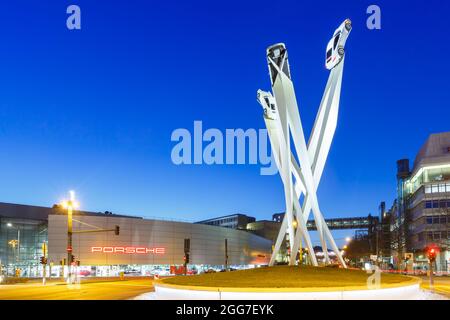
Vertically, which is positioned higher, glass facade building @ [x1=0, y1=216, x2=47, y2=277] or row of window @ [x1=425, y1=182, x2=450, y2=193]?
row of window @ [x1=425, y1=182, x2=450, y2=193]

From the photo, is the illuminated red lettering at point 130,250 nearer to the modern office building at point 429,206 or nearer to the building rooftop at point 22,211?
the building rooftop at point 22,211

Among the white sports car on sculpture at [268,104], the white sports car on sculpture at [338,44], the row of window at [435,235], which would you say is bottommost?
the row of window at [435,235]

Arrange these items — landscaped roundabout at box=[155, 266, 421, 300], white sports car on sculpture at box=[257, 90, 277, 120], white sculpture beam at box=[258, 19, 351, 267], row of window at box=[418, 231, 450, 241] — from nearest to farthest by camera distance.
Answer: landscaped roundabout at box=[155, 266, 421, 300] → white sculpture beam at box=[258, 19, 351, 267] → white sports car on sculpture at box=[257, 90, 277, 120] → row of window at box=[418, 231, 450, 241]

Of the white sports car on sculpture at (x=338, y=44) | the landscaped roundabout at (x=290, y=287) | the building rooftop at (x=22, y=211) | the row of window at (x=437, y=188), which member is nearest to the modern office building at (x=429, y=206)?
the row of window at (x=437, y=188)

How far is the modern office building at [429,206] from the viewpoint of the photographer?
290 feet

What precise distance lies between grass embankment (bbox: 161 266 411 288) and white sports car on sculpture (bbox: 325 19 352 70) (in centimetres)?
1311

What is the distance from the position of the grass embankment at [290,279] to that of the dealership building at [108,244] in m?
44.4

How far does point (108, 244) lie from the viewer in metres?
79.2

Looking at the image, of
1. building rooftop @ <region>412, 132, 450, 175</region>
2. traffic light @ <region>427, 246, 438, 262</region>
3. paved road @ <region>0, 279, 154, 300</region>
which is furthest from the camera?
building rooftop @ <region>412, 132, 450, 175</region>

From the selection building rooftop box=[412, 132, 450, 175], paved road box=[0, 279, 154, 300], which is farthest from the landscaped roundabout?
building rooftop box=[412, 132, 450, 175]

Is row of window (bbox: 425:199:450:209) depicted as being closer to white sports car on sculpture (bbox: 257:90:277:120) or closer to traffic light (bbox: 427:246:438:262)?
traffic light (bbox: 427:246:438:262)

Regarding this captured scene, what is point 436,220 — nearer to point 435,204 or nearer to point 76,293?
point 435,204

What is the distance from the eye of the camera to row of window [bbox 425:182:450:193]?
89.3 meters
